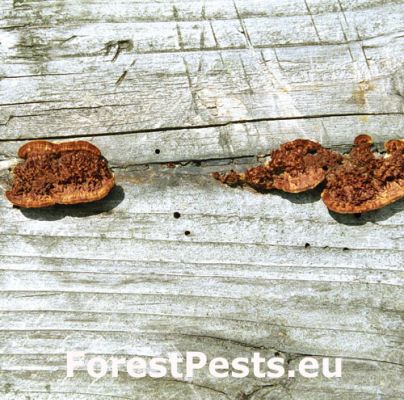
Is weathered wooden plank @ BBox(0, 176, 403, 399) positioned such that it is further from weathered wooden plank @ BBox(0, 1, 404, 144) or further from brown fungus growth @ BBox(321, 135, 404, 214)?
weathered wooden plank @ BBox(0, 1, 404, 144)

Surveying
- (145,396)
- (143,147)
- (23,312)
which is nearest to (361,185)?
(143,147)

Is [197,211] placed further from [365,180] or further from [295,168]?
[365,180]

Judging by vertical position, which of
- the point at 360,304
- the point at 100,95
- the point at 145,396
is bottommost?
the point at 145,396

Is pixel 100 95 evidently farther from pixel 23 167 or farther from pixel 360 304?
pixel 360 304

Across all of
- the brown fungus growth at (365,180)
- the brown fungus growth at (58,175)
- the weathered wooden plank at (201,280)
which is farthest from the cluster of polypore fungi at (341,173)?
the brown fungus growth at (58,175)

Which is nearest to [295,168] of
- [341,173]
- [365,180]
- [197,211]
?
[341,173]

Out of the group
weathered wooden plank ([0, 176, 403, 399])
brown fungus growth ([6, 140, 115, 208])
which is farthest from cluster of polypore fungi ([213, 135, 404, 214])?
brown fungus growth ([6, 140, 115, 208])
